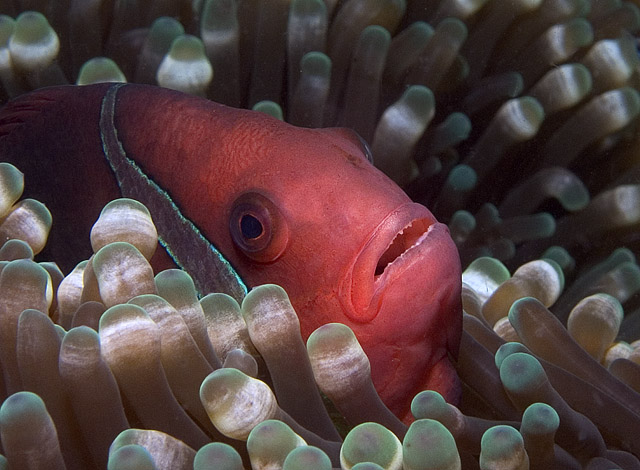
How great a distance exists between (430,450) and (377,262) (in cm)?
31

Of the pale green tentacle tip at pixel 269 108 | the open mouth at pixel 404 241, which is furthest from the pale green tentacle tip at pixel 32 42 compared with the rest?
the open mouth at pixel 404 241

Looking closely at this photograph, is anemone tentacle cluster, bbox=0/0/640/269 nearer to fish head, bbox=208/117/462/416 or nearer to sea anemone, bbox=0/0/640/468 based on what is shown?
sea anemone, bbox=0/0/640/468

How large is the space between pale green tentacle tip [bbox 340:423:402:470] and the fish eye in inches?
14.0

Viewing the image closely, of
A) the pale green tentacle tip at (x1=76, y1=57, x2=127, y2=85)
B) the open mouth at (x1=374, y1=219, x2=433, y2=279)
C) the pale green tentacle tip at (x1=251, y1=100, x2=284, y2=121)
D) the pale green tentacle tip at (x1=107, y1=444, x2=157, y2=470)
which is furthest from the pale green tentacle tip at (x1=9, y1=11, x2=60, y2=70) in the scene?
the pale green tentacle tip at (x1=107, y1=444, x2=157, y2=470)

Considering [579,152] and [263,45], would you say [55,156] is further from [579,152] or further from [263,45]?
[579,152]

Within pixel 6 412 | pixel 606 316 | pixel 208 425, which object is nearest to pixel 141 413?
pixel 208 425

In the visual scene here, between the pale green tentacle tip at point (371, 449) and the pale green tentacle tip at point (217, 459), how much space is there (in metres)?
Answer: 0.14

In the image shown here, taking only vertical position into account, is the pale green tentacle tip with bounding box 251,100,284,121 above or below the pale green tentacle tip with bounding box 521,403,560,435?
below

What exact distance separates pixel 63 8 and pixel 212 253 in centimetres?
111

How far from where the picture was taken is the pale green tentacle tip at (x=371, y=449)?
844mm

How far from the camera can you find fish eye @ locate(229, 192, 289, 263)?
1099 mm

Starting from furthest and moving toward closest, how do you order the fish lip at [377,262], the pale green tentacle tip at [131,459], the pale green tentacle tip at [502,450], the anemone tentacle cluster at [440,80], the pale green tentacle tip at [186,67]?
the anemone tentacle cluster at [440,80] → the pale green tentacle tip at [186,67] → the fish lip at [377,262] → the pale green tentacle tip at [502,450] → the pale green tentacle tip at [131,459]

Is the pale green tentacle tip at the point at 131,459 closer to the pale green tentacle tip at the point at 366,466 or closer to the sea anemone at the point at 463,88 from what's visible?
the pale green tentacle tip at the point at 366,466

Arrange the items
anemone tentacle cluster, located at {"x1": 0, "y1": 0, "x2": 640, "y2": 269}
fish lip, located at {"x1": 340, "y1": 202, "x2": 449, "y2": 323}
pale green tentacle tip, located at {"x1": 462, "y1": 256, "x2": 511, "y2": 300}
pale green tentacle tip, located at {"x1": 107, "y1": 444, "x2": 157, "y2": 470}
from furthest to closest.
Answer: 1. anemone tentacle cluster, located at {"x1": 0, "y1": 0, "x2": 640, "y2": 269}
2. pale green tentacle tip, located at {"x1": 462, "y1": 256, "x2": 511, "y2": 300}
3. fish lip, located at {"x1": 340, "y1": 202, "x2": 449, "y2": 323}
4. pale green tentacle tip, located at {"x1": 107, "y1": 444, "x2": 157, "y2": 470}
